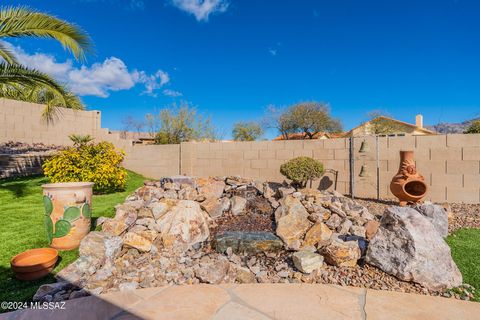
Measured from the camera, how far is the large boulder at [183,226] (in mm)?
3797

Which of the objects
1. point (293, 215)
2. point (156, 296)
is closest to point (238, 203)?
point (293, 215)

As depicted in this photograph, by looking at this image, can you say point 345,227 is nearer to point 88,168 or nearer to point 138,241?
point 138,241

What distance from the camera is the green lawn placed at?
261 cm

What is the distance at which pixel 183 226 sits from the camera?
13.1 feet

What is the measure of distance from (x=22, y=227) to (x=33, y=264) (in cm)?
174

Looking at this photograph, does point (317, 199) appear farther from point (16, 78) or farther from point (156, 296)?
point (16, 78)

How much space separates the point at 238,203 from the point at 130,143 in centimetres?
815

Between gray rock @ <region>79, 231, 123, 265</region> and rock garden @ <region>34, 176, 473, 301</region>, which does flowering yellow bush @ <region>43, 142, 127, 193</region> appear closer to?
rock garden @ <region>34, 176, 473, 301</region>

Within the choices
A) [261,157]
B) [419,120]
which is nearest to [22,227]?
[261,157]

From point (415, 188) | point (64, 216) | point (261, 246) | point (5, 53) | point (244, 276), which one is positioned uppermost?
point (5, 53)

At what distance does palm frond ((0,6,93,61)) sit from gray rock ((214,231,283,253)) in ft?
17.0

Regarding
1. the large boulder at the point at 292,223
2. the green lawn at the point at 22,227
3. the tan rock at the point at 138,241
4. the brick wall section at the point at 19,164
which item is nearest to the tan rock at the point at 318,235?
the large boulder at the point at 292,223

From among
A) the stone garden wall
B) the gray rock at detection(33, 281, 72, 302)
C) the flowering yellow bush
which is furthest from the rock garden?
the flowering yellow bush

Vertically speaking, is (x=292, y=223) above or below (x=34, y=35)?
below
